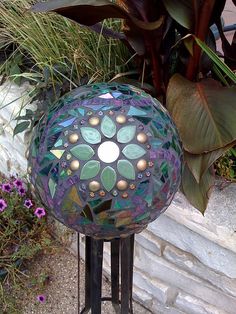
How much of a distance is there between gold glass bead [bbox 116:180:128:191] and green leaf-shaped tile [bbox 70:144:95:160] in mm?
83

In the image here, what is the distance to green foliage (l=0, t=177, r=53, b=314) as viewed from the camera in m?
2.40

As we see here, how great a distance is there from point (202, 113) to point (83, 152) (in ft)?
2.55

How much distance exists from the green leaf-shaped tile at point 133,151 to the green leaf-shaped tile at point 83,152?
0.23ft

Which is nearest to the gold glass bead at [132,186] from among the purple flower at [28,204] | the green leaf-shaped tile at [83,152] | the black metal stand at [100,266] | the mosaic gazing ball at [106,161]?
the mosaic gazing ball at [106,161]

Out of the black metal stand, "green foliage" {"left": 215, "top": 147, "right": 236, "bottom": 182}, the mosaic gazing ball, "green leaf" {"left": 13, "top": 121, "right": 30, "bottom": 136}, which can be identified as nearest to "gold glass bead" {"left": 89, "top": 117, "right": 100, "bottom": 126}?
the mosaic gazing ball

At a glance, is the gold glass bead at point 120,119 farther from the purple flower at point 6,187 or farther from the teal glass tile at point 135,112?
the purple flower at point 6,187

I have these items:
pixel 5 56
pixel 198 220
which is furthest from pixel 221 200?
pixel 5 56

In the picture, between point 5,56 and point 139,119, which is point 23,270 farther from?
point 139,119

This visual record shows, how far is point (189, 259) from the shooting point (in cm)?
203

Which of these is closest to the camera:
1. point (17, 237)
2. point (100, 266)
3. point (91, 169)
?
point (91, 169)

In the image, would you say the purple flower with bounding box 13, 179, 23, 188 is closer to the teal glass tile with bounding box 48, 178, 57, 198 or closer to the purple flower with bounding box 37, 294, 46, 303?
the purple flower with bounding box 37, 294, 46, 303

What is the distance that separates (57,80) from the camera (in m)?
2.40

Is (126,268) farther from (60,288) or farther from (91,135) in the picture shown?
(60,288)

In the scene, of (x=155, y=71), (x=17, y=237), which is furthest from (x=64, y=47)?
(x=17, y=237)
